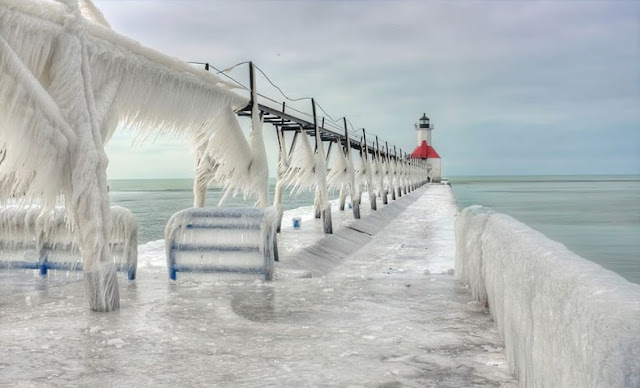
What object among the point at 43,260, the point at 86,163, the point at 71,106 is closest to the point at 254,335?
the point at 86,163

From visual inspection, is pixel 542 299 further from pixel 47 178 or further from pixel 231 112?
pixel 231 112

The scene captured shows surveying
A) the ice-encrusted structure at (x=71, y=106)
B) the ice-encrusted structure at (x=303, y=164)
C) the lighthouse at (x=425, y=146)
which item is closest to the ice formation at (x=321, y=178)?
the ice-encrusted structure at (x=303, y=164)

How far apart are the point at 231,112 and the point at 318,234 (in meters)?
9.90

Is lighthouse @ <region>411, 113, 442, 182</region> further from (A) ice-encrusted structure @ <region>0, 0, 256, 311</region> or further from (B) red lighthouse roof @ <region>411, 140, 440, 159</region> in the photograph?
(A) ice-encrusted structure @ <region>0, 0, 256, 311</region>

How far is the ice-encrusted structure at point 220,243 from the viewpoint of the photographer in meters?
8.12

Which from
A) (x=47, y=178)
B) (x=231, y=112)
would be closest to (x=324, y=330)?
(x=47, y=178)

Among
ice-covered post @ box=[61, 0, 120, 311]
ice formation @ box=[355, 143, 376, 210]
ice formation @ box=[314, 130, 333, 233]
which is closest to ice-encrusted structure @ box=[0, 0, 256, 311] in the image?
ice-covered post @ box=[61, 0, 120, 311]

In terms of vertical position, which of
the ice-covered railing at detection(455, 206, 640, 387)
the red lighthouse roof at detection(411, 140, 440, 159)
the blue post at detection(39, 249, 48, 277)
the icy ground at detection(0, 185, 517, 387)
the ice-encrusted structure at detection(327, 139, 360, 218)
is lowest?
the icy ground at detection(0, 185, 517, 387)

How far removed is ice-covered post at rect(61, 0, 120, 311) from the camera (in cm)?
570

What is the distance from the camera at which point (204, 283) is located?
777 centimetres

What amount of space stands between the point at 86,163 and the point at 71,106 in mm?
554

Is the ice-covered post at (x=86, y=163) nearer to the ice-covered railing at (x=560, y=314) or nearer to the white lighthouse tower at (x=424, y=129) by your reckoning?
the ice-covered railing at (x=560, y=314)

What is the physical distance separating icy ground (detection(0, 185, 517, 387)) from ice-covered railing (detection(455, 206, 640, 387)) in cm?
57

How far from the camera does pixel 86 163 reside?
5.78 m
